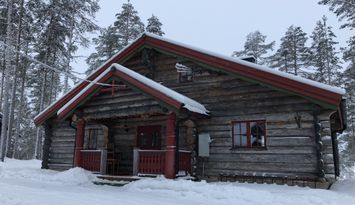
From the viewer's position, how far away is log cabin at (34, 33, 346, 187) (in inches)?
426

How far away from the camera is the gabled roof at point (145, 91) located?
1117 centimetres

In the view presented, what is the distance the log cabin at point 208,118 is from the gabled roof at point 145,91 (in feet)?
0.13

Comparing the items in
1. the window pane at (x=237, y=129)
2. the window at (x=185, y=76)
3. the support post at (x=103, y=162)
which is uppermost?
the window at (x=185, y=76)

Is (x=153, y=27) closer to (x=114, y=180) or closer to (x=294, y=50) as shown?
(x=294, y=50)

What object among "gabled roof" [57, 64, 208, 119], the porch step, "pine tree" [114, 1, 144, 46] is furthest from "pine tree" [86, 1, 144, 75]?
the porch step

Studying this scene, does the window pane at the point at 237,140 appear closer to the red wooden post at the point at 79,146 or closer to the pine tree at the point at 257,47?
the red wooden post at the point at 79,146

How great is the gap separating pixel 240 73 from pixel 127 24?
22400mm

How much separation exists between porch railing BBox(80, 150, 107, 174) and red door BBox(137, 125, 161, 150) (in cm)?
197

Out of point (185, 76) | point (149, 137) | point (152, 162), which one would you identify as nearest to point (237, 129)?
point (152, 162)

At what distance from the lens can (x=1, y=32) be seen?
23297mm

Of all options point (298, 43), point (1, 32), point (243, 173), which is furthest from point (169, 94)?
point (298, 43)

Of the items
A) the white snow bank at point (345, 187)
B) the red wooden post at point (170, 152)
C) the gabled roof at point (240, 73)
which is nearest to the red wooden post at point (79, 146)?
the gabled roof at point (240, 73)

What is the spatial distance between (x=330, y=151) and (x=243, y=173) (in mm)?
3054

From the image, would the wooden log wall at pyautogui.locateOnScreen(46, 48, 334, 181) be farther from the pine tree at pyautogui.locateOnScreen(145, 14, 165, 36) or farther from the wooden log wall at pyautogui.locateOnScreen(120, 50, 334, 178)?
the pine tree at pyautogui.locateOnScreen(145, 14, 165, 36)
